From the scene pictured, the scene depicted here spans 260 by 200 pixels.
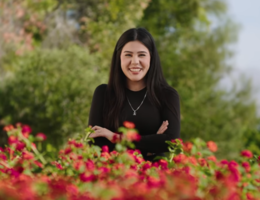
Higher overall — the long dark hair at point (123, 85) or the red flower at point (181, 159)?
the long dark hair at point (123, 85)

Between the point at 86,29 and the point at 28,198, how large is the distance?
11.5 m

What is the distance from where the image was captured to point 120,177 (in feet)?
6.03

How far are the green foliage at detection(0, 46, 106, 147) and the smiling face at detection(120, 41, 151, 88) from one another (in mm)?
6924

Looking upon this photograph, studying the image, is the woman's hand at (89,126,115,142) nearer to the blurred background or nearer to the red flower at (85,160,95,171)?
the red flower at (85,160,95,171)

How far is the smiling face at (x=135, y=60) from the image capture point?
3297 millimetres

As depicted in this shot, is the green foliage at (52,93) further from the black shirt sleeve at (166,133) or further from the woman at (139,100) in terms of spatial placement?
the black shirt sleeve at (166,133)

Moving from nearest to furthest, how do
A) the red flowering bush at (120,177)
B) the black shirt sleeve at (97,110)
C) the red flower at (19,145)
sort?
1. the red flowering bush at (120,177)
2. the red flower at (19,145)
3. the black shirt sleeve at (97,110)

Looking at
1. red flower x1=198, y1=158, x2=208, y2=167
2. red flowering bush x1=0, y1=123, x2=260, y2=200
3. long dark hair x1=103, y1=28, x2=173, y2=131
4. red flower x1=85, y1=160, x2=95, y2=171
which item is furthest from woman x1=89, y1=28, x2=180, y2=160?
red flower x1=85, y1=160, x2=95, y2=171

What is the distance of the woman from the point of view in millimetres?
3277

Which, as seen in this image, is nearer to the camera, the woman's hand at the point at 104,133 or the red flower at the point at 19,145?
the red flower at the point at 19,145

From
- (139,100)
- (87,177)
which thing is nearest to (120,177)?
(87,177)

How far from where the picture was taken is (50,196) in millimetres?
1441

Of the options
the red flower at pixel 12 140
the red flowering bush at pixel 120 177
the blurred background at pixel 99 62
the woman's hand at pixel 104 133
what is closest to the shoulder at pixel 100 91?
the woman's hand at pixel 104 133

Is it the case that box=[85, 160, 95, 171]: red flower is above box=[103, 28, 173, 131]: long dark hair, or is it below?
below
